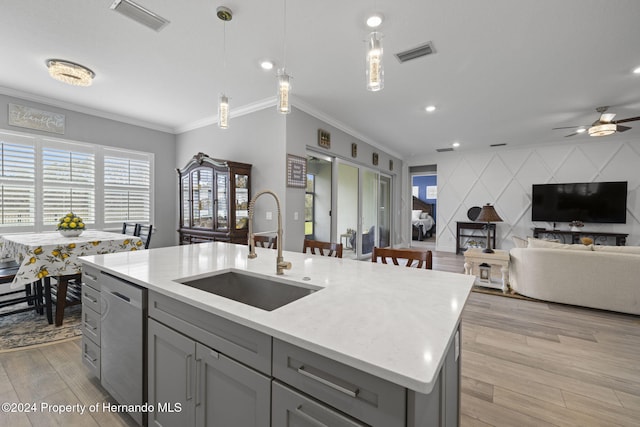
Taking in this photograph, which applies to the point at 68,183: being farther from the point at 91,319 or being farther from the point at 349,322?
the point at 349,322

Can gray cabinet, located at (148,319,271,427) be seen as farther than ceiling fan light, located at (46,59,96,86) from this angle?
No

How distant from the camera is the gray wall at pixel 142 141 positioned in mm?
3935

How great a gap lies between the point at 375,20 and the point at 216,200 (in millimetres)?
2992

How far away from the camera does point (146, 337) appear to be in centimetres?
139

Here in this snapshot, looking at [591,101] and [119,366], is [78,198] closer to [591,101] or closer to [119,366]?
[119,366]

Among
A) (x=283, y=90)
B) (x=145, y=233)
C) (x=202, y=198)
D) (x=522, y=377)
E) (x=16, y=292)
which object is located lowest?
(x=522, y=377)

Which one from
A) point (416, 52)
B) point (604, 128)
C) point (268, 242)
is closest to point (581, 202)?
point (604, 128)

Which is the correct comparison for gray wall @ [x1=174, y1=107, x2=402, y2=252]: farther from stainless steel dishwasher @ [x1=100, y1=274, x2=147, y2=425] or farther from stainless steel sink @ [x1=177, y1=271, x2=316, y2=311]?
stainless steel dishwasher @ [x1=100, y1=274, x2=147, y2=425]

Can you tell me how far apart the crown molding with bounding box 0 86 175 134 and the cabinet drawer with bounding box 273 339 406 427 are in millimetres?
5038

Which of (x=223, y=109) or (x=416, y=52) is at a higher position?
(x=416, y=52)

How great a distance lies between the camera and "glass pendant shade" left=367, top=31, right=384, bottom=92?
4.74 ft

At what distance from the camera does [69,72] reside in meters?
2.84

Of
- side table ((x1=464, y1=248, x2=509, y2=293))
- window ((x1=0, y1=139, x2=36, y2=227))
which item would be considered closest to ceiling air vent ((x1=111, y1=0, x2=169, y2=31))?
window ((x1=0, y1=139, x2=36, y2=227))

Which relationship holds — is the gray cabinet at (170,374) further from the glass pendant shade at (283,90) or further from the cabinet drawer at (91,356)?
the glass pendant shade at (283,90)
